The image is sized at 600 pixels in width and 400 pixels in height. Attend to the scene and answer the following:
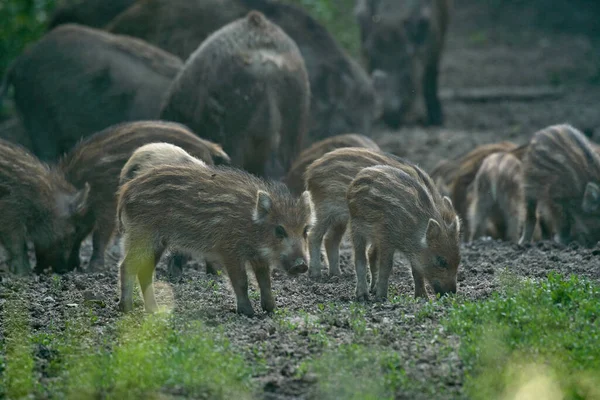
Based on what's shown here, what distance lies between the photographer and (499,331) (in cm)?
524

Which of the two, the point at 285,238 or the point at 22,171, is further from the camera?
the point at 22,171

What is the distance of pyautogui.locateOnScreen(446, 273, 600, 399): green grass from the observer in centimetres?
476

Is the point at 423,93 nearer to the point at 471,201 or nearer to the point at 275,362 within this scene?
the point at 471,201

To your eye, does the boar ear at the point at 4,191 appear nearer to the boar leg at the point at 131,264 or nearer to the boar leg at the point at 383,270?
the boar leg at the point at 131,264

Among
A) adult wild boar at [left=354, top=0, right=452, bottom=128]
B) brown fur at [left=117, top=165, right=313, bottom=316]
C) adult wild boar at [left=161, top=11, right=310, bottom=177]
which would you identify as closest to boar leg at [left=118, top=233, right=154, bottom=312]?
brown fur at [left=117, top=165, right=313, bottom=316]

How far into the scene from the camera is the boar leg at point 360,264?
659 cm

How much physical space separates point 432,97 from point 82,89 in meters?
5.74

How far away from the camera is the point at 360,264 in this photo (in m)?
6.68

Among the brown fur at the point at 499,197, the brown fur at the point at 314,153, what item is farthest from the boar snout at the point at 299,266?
the brown fur at the point at 499,197

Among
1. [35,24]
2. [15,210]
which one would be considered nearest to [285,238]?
[15,210]

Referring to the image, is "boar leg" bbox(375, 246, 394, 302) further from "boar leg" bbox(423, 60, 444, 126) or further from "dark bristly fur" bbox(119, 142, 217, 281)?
"boar leg" bbox(423, 60, 444, 126)

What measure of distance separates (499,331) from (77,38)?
6830 mm

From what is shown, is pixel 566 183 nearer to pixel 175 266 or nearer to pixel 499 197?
pixel 499 197

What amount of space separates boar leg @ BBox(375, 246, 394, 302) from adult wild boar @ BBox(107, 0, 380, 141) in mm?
5122
